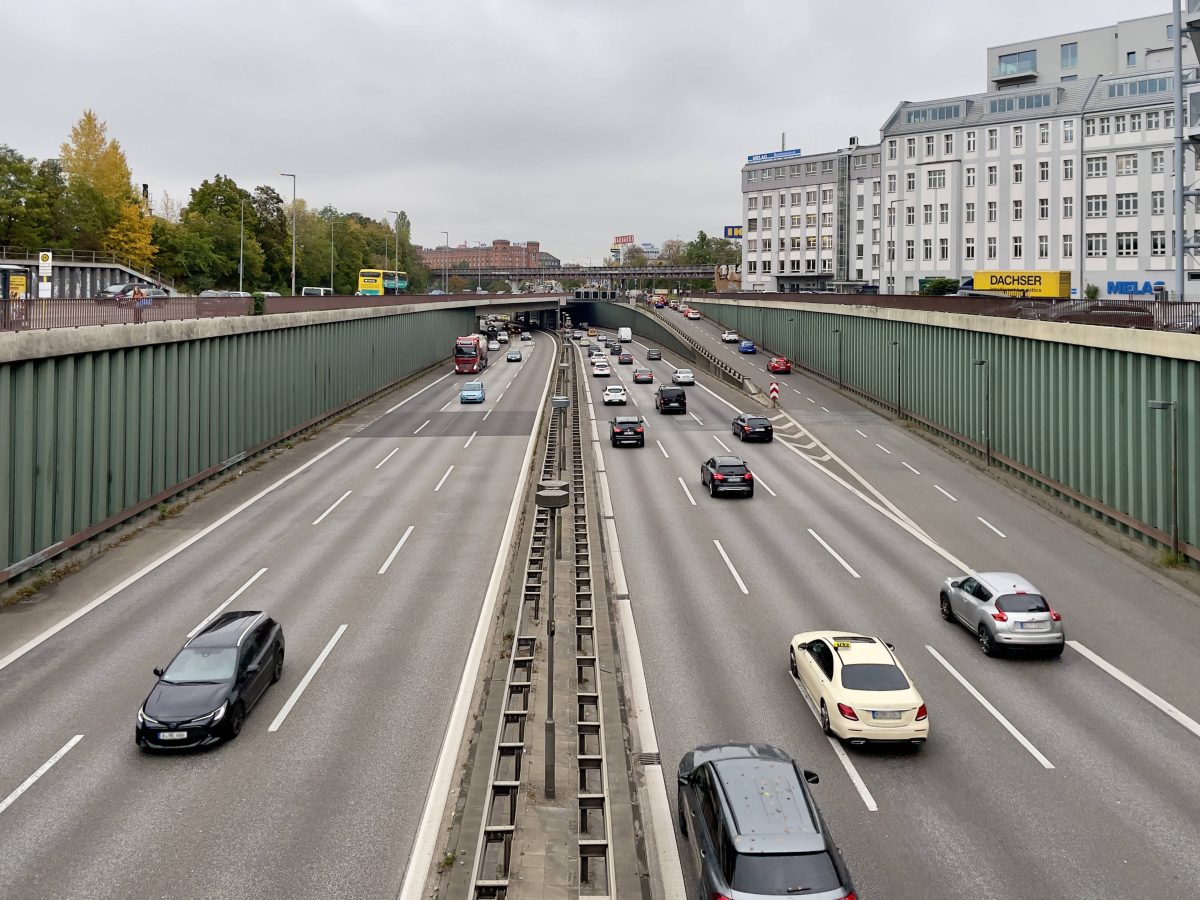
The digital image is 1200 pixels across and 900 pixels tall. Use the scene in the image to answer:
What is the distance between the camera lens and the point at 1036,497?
121ft

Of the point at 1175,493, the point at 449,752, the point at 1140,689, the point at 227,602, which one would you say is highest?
the point at 1175,493

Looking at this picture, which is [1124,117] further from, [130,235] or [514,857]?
[514,857]

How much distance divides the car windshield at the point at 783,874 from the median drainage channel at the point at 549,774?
5.35 feet

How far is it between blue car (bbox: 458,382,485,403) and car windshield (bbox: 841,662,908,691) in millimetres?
50320

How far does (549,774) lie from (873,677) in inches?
246

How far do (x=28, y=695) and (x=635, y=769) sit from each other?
38.9 feet

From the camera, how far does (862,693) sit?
56.1 ft

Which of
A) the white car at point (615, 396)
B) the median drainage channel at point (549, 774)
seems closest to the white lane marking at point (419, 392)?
the white car at point (615, 396)

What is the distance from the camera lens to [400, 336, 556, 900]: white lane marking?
13.1m

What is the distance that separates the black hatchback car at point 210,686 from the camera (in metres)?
16.5

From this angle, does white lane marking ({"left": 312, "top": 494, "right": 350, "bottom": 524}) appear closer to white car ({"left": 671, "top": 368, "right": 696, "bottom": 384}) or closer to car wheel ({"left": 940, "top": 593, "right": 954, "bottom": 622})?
car wheel ({"left": 940, "top": 593, "right": 954, "bottom": 622})

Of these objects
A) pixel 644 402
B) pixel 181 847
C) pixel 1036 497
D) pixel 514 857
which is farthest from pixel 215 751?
pixel 644 402

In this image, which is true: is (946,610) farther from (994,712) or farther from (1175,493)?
(1175,493)

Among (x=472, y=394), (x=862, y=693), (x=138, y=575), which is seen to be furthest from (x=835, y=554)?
(x=472, y=394)
